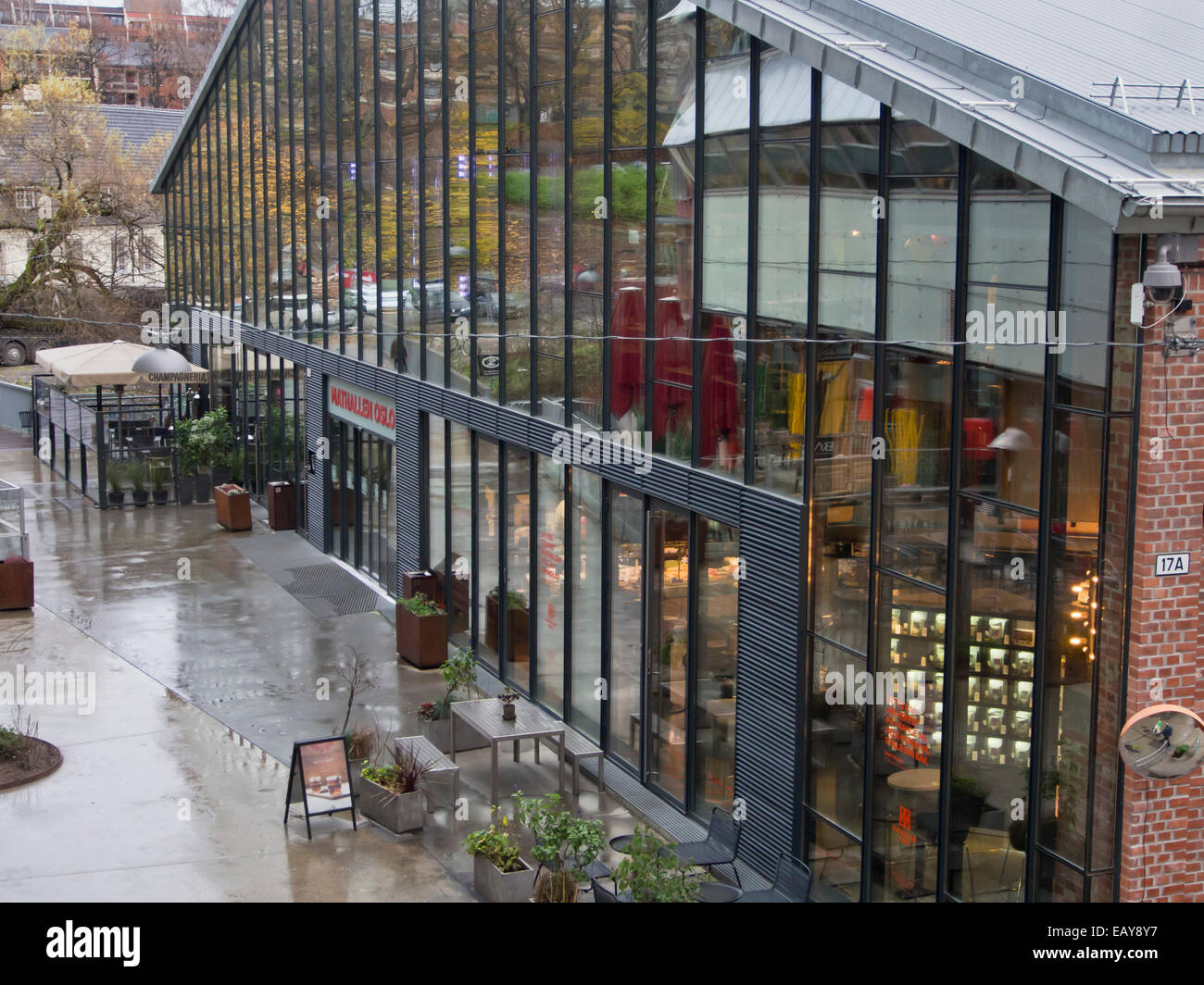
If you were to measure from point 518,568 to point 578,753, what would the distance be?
3508 mm

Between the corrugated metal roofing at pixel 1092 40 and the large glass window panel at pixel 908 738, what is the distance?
348 centimetres

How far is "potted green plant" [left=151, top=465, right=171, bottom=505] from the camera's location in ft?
94.4

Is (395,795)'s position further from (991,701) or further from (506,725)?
(991,701)

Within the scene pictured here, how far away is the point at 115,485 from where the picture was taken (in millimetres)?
28156

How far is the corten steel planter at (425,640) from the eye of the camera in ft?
59.8

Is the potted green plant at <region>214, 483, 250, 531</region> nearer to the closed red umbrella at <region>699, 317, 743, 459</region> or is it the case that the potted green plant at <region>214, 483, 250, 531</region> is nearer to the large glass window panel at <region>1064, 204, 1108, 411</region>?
the closed red umbrella at <region>699, 317, 743, 459</region>

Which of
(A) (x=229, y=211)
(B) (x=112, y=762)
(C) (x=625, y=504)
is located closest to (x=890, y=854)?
(C) (x=625, y=504)

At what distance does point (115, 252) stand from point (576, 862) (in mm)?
39645

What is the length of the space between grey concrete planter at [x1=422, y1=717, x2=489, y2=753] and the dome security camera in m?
9.08

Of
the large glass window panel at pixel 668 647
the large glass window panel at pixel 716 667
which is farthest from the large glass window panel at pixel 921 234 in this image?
the large glass window panel at pixel 668 647

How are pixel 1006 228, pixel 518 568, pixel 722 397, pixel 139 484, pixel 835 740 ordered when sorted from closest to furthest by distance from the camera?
pixel 1006 228, pixel 835 740, pixel 722 397, pixel 518 568, pixel 139 484

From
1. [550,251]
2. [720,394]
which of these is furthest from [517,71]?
[720,394]

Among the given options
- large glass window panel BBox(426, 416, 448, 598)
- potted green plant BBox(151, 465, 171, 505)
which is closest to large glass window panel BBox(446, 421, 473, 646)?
large glass window panel BBox(426, 416, 448, 598)

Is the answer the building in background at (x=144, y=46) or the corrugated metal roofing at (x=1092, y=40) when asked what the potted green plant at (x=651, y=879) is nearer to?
the corrugated metal roofing at (x=1092, y=40)
